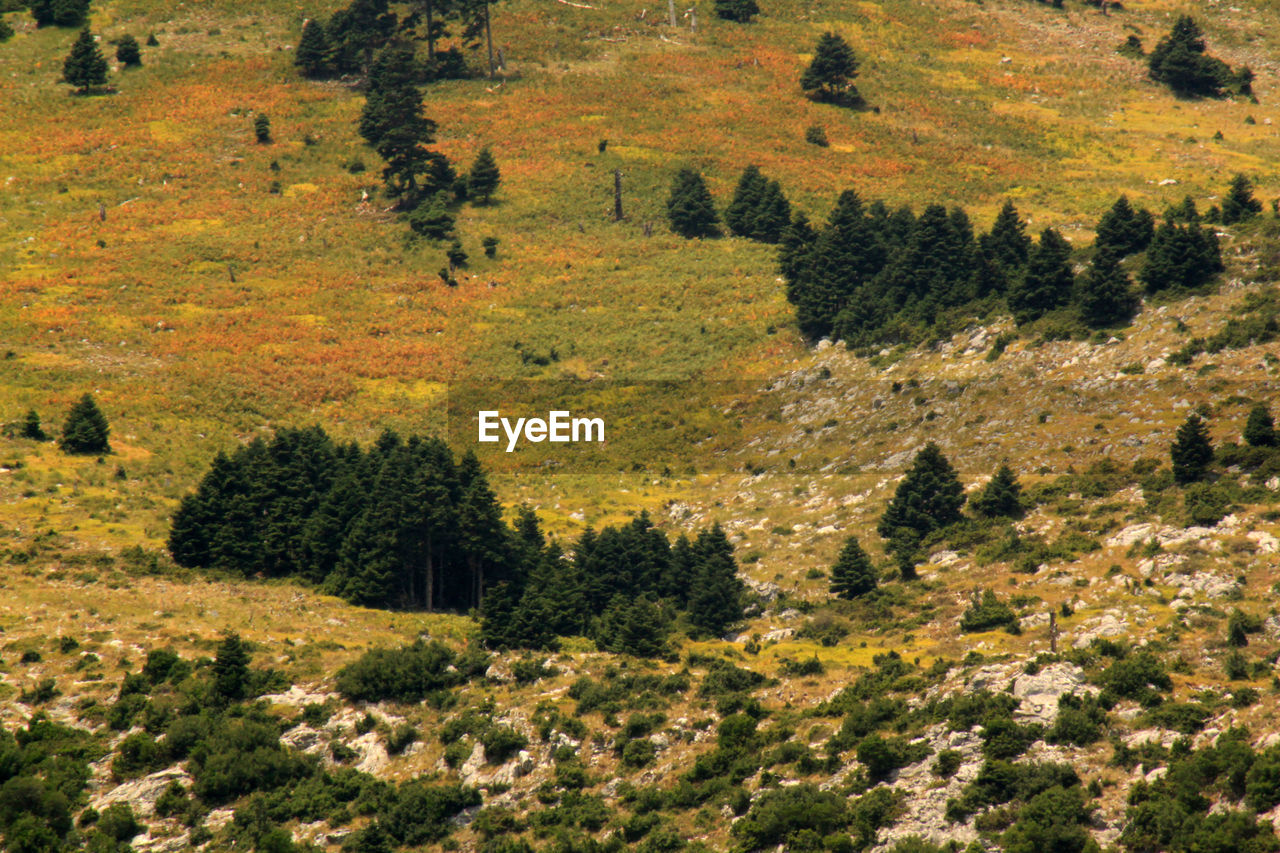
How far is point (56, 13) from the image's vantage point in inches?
5472

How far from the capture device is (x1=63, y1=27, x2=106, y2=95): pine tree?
129000mm

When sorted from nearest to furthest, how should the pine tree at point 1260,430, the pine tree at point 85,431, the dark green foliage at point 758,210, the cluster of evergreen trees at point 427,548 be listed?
the pine tree at point 1260,430, the cluster of evergreen trees at point 427,548, the pine tree at point 85,431, the dark green foliage at point 758,210

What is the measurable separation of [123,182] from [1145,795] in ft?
376

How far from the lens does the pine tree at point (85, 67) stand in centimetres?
12900

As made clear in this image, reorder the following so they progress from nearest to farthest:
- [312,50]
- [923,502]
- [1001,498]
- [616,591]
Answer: [1001,498] → [616,591] → [923,502] → [312,50]

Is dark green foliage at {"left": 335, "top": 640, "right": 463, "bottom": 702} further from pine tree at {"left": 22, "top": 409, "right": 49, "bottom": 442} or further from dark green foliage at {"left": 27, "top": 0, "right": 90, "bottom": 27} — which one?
dark green foliage at {"left": 27, "top": 0, "right": 90, "bottom": 27}

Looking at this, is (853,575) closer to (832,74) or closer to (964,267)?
(964,267)

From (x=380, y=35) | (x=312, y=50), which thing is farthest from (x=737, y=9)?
(x=312, y=50)

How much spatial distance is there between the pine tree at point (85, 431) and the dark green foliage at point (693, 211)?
6170 centimetres

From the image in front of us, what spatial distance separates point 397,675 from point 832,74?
110729mm

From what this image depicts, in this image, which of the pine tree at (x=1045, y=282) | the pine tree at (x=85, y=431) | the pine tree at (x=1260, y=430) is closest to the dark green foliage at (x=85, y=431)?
the pine tree at (x=85, y=431)

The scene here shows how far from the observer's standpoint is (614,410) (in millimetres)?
87688

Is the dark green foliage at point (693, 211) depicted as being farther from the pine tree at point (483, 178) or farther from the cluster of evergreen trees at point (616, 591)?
the cluster of evergreen trees at point (616, 591)

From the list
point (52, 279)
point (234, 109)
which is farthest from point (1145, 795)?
point (234, 109)
